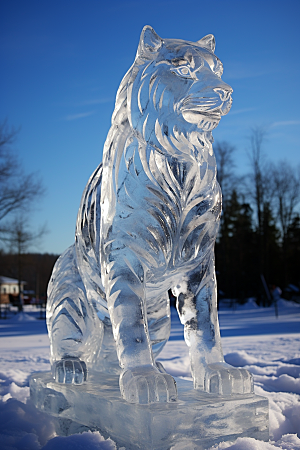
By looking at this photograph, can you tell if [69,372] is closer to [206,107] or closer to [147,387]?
[147,387]

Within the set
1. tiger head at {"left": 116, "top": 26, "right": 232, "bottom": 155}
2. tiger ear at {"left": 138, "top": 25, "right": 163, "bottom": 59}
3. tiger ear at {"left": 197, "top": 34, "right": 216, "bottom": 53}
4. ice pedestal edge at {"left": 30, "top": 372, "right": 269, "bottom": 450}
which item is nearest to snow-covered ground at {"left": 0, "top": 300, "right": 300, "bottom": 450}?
ice pedestal edge at {"left": 30, "top": 372, "right": 269, "bottom": 450}

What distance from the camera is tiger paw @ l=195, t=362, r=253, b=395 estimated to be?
1.75m

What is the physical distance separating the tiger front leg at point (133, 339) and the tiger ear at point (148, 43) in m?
0.84

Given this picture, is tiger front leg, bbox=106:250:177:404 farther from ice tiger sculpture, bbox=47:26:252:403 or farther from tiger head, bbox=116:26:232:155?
tiger head, bbox=116:26:232:155

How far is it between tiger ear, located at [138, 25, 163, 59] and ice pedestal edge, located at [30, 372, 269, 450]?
1.37 meters

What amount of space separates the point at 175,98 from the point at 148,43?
28 centimetres

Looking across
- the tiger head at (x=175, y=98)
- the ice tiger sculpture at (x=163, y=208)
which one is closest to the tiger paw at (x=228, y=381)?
the ice tiger sculpture at (x=163, y=208)

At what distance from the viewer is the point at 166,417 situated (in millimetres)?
1472

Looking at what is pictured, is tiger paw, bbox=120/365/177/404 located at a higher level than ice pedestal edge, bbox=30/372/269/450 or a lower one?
higher

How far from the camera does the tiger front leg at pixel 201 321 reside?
189 cm

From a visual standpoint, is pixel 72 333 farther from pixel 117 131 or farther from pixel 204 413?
pixel 117 131

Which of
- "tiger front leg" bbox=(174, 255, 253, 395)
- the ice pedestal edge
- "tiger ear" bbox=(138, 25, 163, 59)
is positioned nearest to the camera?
the ice pedestal edge

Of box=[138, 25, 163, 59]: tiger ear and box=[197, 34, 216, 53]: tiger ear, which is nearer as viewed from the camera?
box=[138, 25, 163, 59]: tiger ear

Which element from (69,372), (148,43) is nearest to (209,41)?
(148,43)
